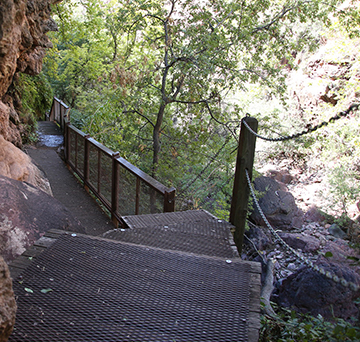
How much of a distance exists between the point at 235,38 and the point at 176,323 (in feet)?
26.8

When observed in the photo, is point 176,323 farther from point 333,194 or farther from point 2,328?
point 333,194

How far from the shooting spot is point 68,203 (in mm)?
7188

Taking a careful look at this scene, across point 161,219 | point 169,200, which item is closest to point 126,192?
point 169,200

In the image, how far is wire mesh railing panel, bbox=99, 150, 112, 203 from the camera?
5.97m

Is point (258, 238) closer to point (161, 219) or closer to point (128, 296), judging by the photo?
point (161, 219)

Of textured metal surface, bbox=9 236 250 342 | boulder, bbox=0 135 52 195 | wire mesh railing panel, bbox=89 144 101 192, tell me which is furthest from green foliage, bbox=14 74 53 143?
textured metal surface, bbox=9 236 250 342

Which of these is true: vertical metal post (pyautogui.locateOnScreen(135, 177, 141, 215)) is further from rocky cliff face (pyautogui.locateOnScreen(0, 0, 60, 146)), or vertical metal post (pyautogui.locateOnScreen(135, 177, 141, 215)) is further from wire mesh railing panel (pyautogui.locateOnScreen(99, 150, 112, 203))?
rocky cliff face (pyautogui.locateOnScreen(0, 0, 60, 146))

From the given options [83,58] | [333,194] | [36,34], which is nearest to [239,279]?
[36,34]

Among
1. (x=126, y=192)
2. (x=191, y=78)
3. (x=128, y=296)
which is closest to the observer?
(x=128, y=296)

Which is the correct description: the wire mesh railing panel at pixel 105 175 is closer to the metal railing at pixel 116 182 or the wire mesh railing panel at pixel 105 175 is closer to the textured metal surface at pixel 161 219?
the metal railing at pixel 116 182

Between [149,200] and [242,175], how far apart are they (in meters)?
1.43

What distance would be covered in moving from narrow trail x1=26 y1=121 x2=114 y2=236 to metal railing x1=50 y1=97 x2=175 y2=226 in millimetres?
298

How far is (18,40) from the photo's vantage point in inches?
239

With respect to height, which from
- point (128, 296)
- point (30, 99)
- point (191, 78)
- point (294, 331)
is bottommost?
point (294, 331)
